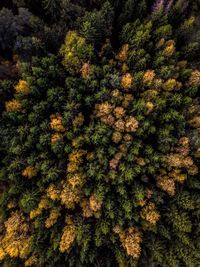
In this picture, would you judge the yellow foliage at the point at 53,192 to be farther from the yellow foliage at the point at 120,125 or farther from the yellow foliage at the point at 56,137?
the yellow foliage at the point at 120,125

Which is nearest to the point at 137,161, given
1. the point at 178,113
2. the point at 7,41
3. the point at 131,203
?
the point at 131,203

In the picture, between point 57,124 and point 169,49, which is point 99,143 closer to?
point 57,124

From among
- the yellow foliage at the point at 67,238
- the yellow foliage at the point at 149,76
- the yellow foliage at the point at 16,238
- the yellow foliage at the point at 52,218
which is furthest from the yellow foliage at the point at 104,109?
the yellow foliage at the point at 16,238

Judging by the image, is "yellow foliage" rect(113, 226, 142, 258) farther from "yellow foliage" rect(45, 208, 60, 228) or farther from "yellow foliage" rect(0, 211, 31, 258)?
"yellow foliage" rect(0, 211, 31, 258)

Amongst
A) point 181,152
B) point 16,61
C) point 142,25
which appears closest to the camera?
point 181,152

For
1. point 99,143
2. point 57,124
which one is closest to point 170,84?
point 99,143

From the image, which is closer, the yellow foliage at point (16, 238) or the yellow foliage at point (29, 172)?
the yellow foliage at point (29, 172)

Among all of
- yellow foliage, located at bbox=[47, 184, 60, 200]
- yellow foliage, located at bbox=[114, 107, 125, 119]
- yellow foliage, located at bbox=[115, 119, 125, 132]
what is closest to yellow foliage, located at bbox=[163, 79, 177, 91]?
yellow foliage, located at bbox=[114, 107, 125, 119]

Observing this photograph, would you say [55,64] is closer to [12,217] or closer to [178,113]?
[178,113]
